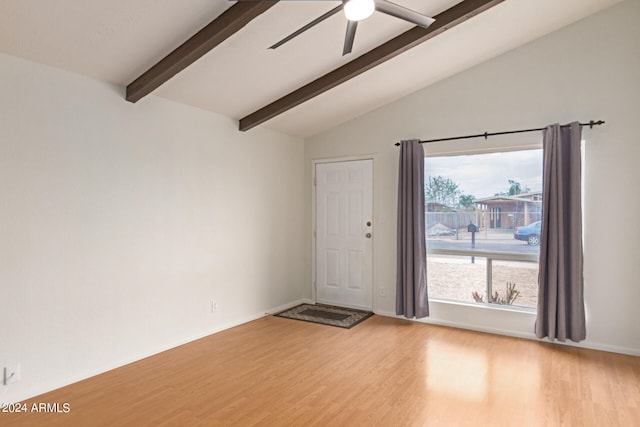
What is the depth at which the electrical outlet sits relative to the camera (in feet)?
8.92

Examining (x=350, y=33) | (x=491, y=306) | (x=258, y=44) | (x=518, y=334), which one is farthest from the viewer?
(x=491, y=306)

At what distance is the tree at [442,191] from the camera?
4.67 m

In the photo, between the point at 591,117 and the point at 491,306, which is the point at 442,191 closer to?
the point at 491,306

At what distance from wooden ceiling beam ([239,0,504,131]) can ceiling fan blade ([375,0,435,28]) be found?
0.77m

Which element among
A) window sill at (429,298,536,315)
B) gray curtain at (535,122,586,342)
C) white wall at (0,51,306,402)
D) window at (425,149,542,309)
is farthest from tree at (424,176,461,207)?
white wall at (0,51,306,402)

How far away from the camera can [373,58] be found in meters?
3.64

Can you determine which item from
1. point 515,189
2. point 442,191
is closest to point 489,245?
point 515,189

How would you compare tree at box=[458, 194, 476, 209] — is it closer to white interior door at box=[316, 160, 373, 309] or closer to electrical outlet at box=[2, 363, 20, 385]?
white interior door at box=[316, 160, 373, 309]

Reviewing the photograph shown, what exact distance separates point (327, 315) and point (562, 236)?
9.23 feet

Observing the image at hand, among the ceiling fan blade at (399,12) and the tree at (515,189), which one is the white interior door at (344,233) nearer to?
the tree at (515,189)

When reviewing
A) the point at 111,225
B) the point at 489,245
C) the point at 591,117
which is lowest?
the point at 489,245

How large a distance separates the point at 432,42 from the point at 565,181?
75.0 inches

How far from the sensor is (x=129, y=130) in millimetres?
3520

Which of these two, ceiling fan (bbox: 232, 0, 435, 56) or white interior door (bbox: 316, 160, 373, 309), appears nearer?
ceiling fan (bbox: 232, 0, 435, 56)
